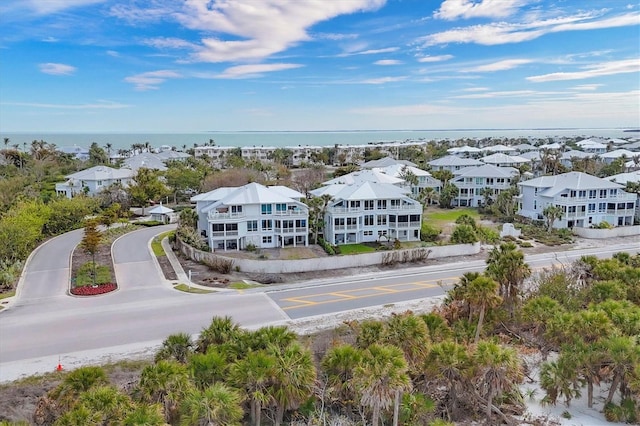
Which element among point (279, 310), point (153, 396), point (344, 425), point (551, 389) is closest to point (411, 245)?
point (279, 310)

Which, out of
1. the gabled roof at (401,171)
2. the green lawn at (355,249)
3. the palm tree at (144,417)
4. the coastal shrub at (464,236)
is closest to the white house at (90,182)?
the gabled roof at (401,171)

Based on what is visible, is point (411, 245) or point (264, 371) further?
point (411, 245)

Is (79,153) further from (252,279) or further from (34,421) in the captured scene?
(34,421)

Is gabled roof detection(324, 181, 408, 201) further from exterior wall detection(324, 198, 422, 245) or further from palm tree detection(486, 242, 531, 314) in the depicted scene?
palm tree detection(486, 242, 531, 314)

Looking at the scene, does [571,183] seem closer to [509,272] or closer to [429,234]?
[429,234]

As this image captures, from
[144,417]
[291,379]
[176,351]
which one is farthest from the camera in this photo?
[176,351]

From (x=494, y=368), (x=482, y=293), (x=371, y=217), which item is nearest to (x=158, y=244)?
(x=371, y=217)
